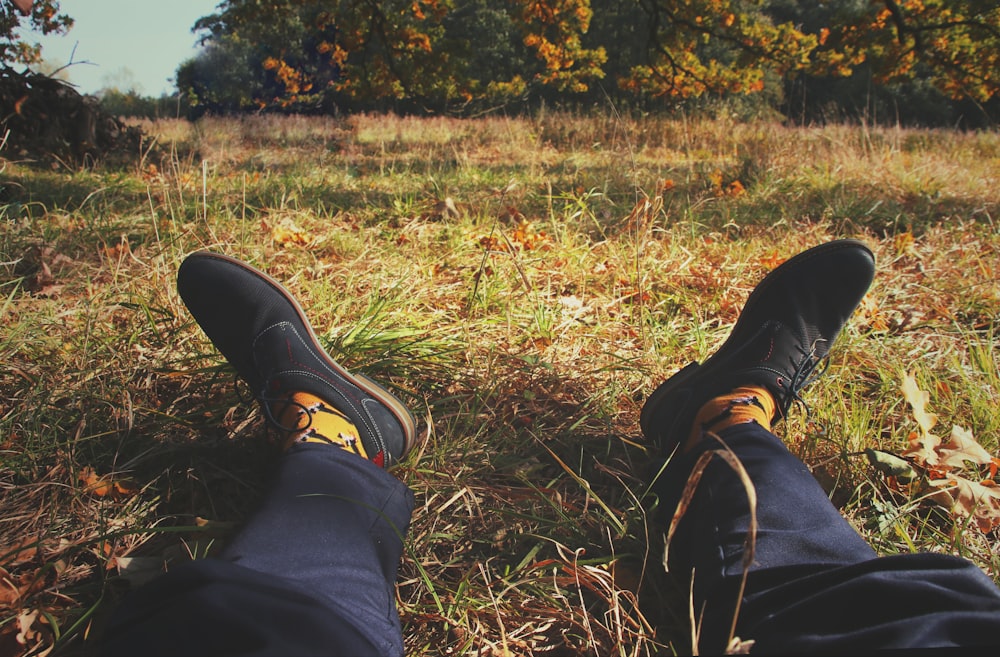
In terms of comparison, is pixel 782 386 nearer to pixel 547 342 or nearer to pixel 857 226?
pixel 547 342

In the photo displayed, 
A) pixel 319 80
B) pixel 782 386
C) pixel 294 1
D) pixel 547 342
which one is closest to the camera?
pixel 782 386

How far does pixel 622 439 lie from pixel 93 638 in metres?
1.06

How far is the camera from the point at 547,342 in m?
1.70

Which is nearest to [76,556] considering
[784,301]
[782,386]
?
[782,386]

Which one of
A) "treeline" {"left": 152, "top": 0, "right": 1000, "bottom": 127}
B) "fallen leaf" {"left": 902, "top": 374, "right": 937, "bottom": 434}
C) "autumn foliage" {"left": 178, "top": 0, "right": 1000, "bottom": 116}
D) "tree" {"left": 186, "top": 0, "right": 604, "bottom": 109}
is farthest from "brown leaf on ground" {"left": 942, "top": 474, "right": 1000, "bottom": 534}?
"tree" {"left": 186, "top": 0, "right": 604, "bottom": 109}

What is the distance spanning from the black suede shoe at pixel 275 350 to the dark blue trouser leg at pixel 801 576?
61 cm

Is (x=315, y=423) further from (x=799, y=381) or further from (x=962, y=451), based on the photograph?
(x=962, y=451)

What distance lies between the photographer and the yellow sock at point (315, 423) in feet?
3.74

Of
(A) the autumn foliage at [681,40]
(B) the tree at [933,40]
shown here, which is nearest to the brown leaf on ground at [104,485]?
(A) the autumn foliage at [681,40]

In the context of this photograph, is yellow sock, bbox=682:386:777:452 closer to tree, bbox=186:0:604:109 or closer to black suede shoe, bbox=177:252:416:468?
black suede shoe, bbox=177:252:416:468

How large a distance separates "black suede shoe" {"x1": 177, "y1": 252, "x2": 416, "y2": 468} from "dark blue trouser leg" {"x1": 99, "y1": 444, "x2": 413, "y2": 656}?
19cm

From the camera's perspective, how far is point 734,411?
1.21 meters

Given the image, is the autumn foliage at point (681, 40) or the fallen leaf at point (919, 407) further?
the autumn foliage at point (681, 40)

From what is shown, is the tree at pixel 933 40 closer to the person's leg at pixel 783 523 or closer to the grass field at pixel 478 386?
the grass field at pixel 478 386
